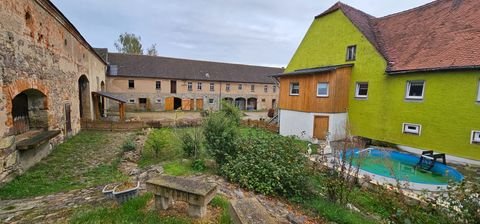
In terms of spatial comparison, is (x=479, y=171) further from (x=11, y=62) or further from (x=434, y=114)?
(x=11, y=62)

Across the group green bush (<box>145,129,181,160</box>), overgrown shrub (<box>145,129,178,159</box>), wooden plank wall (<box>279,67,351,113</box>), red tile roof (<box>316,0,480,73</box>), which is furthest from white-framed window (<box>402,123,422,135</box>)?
overgrown shrub (<box>145,129,178,159</box>)

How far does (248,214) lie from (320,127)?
1062cm

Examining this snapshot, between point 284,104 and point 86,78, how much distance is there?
46.0ft

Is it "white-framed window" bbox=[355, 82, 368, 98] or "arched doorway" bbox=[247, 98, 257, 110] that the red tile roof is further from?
"arched doorway" bbox=[247, 98, 257, 110]

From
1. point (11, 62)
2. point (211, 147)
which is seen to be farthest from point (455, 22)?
point (11, 62)

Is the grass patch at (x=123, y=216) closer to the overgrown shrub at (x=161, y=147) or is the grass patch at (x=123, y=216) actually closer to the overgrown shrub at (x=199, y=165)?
the overgrown shrub at (x=199, y=165)

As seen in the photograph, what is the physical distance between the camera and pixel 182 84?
29.6 meters

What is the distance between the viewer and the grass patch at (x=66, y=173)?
539 cm

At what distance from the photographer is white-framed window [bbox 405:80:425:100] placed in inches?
402

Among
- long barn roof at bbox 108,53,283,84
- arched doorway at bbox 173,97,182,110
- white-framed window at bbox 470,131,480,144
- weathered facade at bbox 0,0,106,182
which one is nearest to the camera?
weathered facade at bbox 0,0,106,182

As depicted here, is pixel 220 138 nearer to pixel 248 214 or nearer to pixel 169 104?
pixel 248 214

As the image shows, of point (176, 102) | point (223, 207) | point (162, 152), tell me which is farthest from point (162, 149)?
point (176, 102)

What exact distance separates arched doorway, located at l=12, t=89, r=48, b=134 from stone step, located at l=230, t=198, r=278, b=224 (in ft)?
27.6

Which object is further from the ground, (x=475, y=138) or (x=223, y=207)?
(x=475, y=138)
